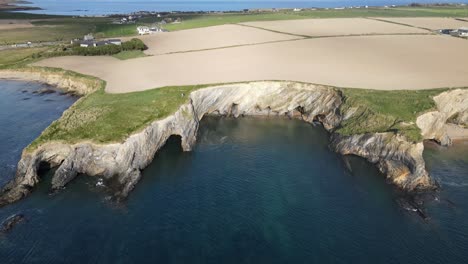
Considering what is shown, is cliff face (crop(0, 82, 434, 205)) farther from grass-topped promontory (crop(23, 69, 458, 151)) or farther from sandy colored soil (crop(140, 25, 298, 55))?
sandy colored soil (crop(140, 25, 298, 55))

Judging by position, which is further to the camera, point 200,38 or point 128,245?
point 200,38

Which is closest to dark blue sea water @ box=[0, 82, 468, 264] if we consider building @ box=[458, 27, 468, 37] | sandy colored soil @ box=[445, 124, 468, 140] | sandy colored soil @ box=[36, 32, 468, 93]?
sandy colored soil @ box=[445, 124, 468, 140]

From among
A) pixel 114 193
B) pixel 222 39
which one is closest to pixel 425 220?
pixel 114 193

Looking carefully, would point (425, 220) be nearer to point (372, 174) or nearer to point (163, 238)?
point (372, 174)

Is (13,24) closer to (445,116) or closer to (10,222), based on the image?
(10,222)

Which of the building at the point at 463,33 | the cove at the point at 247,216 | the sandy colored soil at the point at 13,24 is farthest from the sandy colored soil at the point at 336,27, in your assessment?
the sandy colored soil at the point at 13,24

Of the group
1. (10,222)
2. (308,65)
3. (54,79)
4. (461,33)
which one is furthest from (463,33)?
(10,222)

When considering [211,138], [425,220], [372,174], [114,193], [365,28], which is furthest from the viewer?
[365,28]

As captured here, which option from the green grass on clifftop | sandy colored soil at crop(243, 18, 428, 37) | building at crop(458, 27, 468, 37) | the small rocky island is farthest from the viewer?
sandy colored soil at crop(243, 18, 428, 37)
